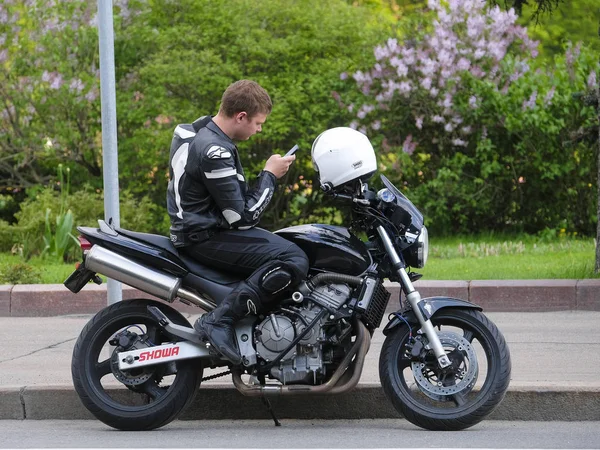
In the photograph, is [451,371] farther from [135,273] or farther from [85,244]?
[85,244]

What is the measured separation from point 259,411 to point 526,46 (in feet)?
38.2

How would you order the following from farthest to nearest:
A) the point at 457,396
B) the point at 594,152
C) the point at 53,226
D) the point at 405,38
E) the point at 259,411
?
the point at 405,38, the point at 594,152, the point at 53,226, the point at 259,411, the point at 457,396

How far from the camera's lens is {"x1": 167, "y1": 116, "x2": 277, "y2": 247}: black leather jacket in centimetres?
589

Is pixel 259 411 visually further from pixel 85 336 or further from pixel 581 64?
pixel 581 64

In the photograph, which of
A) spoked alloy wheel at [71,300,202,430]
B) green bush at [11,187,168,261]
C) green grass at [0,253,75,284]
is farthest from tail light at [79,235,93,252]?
green bush at [11,187,168,261]

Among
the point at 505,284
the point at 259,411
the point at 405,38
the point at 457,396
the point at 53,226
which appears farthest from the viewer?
the point at 405,38

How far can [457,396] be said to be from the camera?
19.4 feet

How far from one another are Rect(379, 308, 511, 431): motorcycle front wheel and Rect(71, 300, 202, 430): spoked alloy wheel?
0.96 meters

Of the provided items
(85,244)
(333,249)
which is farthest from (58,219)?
(333,249)

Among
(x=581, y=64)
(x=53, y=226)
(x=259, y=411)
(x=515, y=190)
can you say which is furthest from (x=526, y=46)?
(x=259, y=411)

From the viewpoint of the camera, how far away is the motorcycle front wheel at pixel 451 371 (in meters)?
5.86

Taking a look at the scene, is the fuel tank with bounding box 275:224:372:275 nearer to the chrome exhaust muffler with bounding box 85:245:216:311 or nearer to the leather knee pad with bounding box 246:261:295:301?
the leather knee pad with bounding box 246:261:295:301

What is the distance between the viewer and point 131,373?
606 centimetres

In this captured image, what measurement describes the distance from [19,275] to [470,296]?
161 inches
